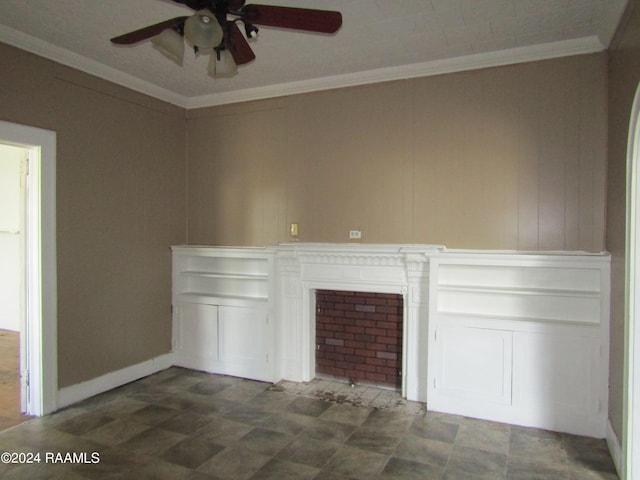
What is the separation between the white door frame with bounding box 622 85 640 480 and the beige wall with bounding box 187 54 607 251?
829 mm

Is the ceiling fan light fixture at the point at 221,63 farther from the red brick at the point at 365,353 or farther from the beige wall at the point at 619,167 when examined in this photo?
the red brick at the point at 365,353

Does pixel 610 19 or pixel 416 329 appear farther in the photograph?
pixel 416 329

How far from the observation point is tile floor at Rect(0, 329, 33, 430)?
10.7ft

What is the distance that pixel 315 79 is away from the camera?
395cm

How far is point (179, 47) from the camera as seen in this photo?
2.12m

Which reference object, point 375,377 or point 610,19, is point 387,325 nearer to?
point 375,377

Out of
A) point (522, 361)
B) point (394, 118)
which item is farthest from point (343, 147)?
point (522, 361)

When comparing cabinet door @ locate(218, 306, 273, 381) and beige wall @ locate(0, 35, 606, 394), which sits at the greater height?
beige wall @ locate(0, 35, 606, 394)

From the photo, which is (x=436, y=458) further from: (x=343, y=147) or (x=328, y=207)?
(x=343, y=147)

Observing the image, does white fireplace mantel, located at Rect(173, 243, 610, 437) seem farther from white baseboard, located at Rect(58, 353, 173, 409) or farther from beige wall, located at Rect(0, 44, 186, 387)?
beige wall, located at Rect(0, 44, 186, 387)

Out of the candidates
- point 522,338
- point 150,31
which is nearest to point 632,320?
point 522,338

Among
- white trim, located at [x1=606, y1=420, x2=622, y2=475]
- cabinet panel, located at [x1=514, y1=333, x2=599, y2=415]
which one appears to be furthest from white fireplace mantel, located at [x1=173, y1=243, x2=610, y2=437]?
white trim, located at [x1=606, y1=420, x2=622, y2=475]

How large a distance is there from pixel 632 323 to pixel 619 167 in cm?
101

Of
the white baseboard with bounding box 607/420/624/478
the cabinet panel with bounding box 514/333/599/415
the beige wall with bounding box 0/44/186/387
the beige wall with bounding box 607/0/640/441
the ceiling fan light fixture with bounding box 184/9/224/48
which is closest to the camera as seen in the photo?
the ceiling fan light fixture with bounding box 184/9/224/48
